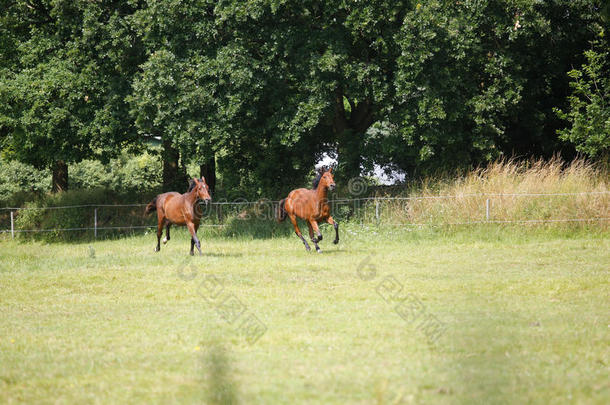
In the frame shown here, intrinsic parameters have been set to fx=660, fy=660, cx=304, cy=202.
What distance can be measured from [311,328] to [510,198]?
14.5 m

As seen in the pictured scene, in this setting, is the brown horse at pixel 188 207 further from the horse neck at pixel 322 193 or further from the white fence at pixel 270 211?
the horse neck at pixel 322 193

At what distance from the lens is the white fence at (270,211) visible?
21.2 meters

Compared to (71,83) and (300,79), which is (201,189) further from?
(71,83)

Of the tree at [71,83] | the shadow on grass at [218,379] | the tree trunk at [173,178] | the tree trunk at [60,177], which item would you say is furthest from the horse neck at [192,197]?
the tree trunk at [60,177]

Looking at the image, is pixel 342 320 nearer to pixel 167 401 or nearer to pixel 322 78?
pixel 167 401

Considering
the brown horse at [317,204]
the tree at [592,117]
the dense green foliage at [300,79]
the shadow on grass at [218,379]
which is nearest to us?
the shadow on grass at [218,379]

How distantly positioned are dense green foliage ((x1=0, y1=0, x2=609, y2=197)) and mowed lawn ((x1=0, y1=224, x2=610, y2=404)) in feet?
25.7

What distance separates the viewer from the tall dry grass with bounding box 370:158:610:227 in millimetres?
21125

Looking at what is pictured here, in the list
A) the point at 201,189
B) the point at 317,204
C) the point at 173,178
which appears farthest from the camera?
the point at 173,178

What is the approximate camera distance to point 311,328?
29.0 ft

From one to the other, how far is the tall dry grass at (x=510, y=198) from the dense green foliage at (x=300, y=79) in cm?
152

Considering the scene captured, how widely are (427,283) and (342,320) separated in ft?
12.6

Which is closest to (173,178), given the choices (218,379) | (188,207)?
(188,207)

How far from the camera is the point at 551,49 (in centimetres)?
2777
